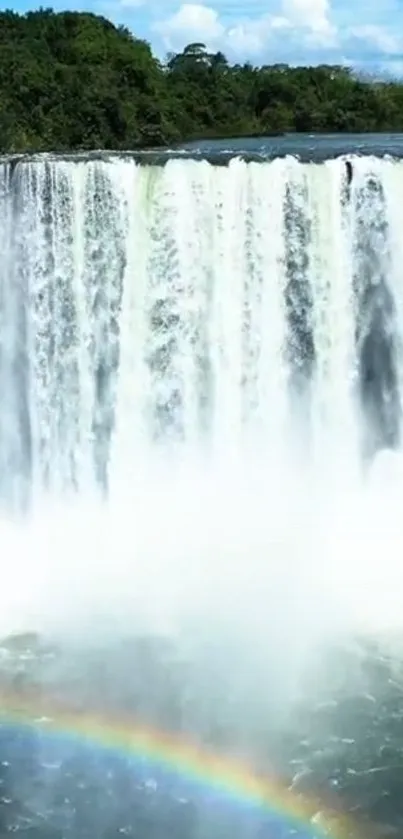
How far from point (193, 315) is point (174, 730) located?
469 cm

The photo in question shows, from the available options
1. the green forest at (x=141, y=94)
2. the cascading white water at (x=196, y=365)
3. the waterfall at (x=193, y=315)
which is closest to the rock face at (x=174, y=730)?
the cascading white water at (x=196, y=365)

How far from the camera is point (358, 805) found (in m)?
7.66

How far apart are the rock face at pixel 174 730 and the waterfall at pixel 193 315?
9.20 feet

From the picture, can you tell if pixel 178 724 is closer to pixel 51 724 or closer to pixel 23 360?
pixel 51 724

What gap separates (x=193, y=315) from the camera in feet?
38.9

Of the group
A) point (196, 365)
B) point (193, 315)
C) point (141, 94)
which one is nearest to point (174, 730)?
point (196, 365)

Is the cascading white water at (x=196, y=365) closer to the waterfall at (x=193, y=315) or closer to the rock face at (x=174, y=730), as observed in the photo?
the waterfall at (x=193, y=315)

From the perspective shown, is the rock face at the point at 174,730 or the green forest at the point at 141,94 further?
the green forest at the point at 141,94

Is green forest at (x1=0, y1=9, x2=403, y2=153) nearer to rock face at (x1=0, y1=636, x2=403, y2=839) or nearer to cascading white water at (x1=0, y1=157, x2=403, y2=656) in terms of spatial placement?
cascading white water at (x1=0, y1=157, x2=403, y2=656)

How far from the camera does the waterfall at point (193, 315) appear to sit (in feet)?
37.2

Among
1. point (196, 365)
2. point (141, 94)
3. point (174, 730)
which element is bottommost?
point (174, 730)

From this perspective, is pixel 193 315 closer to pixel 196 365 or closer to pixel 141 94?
pixel 196 365

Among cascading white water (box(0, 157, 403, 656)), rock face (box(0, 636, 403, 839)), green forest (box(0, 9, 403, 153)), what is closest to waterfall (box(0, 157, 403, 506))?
cascading white water (box(0, 157, 403, 656))

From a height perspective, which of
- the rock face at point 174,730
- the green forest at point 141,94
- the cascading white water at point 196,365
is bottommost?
the rock face at point 174,730
